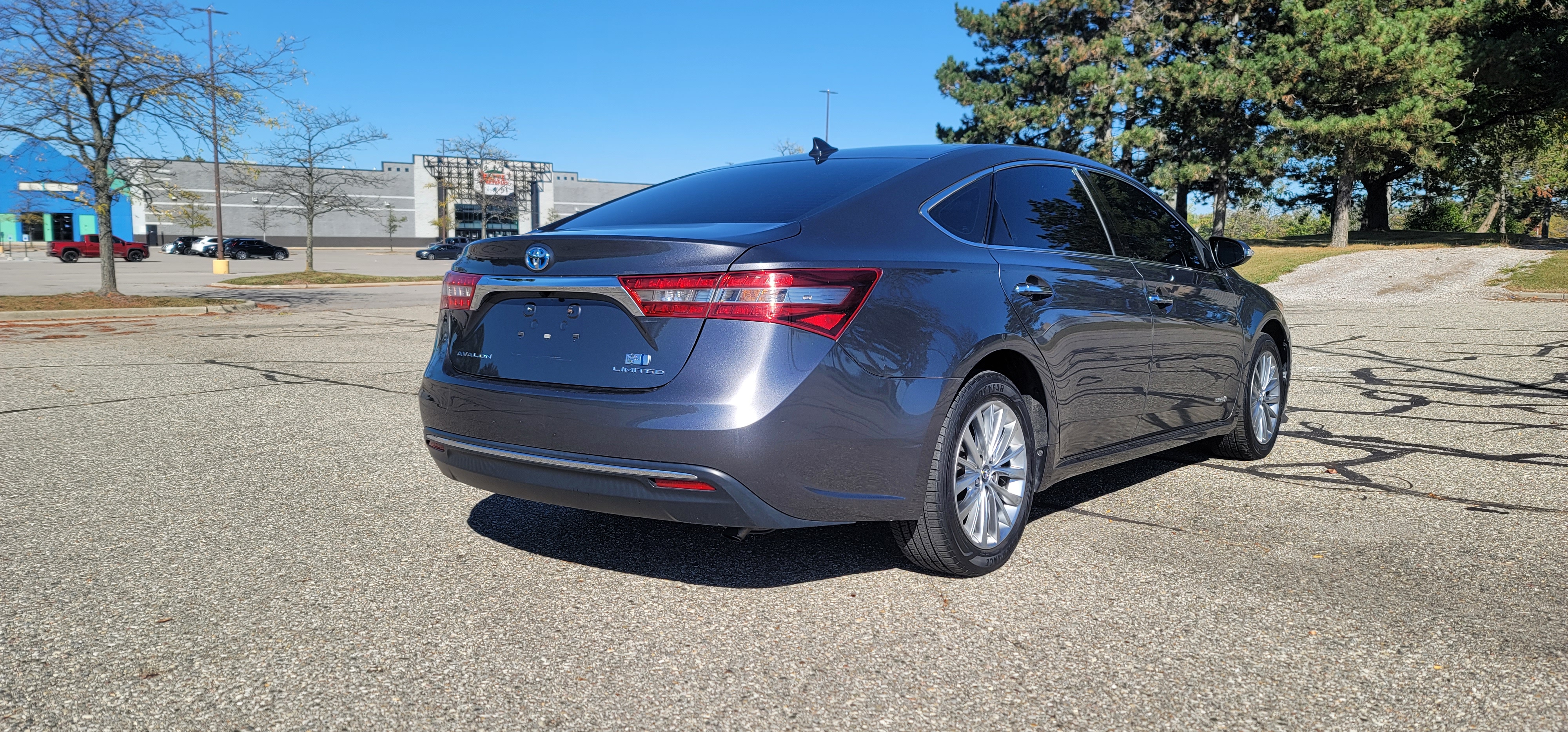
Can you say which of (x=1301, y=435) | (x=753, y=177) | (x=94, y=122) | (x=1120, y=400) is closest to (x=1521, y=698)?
(x=1120, y=400)

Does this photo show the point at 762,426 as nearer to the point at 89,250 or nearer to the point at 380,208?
the point at 89,250

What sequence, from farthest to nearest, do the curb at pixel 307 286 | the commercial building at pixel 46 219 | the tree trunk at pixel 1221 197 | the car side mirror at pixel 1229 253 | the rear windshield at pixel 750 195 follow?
the commercial building at pixel 46 219, the tree trunk at pixel 1221 197, the curb at pixel 307 286, the car side mirror at pixel 1229 253, the rear windshield at pixel 750 195

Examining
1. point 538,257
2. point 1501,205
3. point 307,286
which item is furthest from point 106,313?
point 1501,205

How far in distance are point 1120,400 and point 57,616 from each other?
392cm

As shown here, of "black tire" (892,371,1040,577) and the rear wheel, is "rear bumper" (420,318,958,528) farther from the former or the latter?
the rear wheel

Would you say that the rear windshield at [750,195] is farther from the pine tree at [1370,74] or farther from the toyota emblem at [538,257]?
the pine tree at [1370,74]

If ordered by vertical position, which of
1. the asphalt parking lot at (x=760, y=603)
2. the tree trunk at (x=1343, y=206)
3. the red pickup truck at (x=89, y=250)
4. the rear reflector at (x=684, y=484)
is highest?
the tree trunk at (x=1343, y=206)

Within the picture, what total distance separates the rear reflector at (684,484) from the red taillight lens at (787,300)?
1.61 ft

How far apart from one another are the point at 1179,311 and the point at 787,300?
2585 mm

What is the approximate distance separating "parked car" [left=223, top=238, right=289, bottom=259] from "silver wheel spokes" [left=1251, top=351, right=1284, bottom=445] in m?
62.6

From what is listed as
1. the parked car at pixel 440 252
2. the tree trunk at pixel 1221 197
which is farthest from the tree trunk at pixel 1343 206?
the parked car at pixel 440 252

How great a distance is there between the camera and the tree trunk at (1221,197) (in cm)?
3816

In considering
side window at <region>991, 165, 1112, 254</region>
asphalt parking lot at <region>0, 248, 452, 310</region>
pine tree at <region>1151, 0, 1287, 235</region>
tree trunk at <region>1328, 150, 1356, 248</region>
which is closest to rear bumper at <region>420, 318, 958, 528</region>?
side window at <region>991, 165, 1112, 254</region>

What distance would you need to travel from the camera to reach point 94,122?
61.2 ft
